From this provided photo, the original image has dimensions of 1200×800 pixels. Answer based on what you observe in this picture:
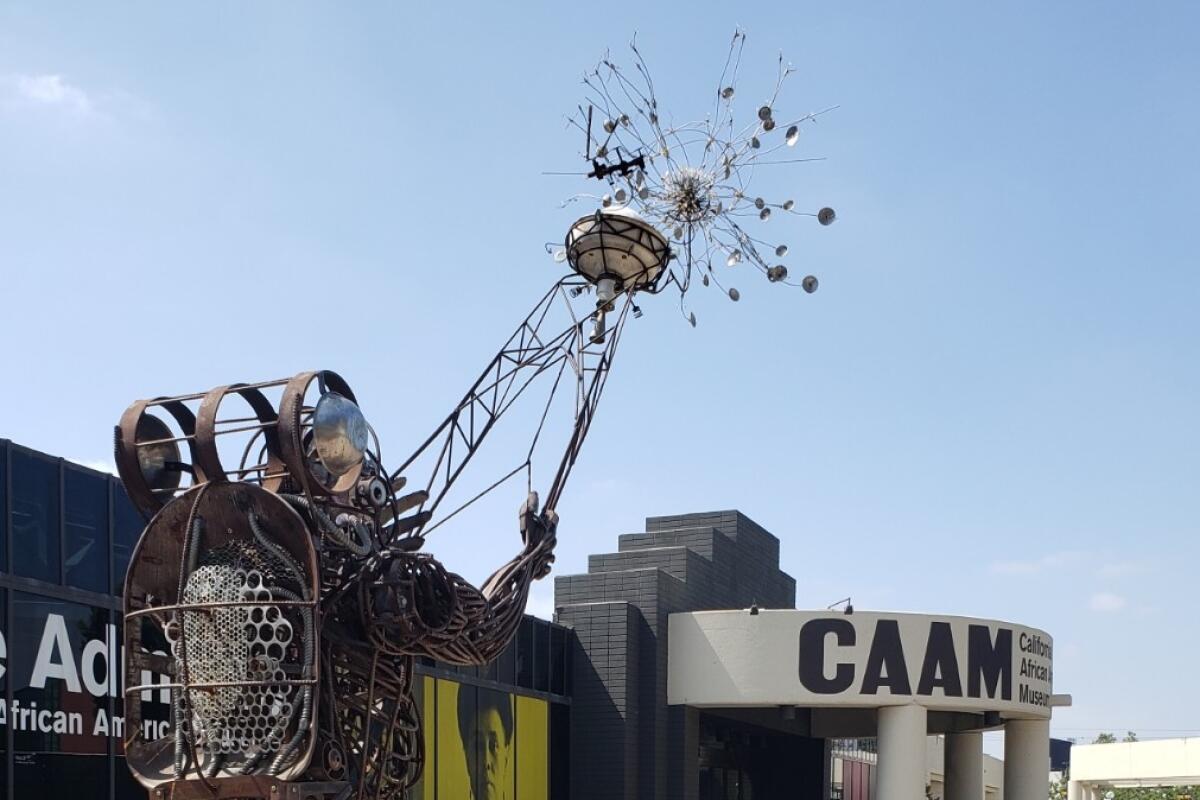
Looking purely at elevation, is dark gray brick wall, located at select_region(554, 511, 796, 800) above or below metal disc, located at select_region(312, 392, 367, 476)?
below

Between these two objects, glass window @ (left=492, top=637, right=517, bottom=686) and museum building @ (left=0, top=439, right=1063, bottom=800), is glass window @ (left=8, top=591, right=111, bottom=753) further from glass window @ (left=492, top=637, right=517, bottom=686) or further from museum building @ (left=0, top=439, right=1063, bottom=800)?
glass window @ (left=492, top=637, right=517, bottom=686)

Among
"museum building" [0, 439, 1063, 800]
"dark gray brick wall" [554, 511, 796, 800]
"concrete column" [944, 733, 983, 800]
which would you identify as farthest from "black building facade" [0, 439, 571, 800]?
"concrete column" [944, 733, 983, 800]

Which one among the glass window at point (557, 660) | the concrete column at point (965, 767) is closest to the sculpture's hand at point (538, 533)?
the glass window at point (557, 660)

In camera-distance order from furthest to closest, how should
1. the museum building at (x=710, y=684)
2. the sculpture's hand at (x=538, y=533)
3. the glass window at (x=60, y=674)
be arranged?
the museum building at (x=710, y=684), the glass window at (x=60, y=674), the sculpture's hand at (x=538, y=533)

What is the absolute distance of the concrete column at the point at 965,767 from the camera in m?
37.2

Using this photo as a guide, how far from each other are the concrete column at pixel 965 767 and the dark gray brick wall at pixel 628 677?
394 inches

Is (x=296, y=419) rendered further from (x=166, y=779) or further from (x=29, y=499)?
(x=29, y=499)

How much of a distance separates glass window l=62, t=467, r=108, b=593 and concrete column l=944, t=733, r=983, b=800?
25362mm

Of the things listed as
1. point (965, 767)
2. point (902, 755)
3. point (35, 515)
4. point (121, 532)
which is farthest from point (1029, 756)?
point (35, 515)

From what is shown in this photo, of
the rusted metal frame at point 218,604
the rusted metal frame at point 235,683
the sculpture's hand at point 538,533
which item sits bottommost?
the rusted metal frame at point 235,683

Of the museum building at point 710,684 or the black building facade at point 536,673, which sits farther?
the museum building at point 710,684

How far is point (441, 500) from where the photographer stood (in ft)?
33.6

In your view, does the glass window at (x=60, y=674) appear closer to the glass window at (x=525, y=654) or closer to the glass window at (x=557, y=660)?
the glass window at (x=525, y=654)

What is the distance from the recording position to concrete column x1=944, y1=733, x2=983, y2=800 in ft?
122
